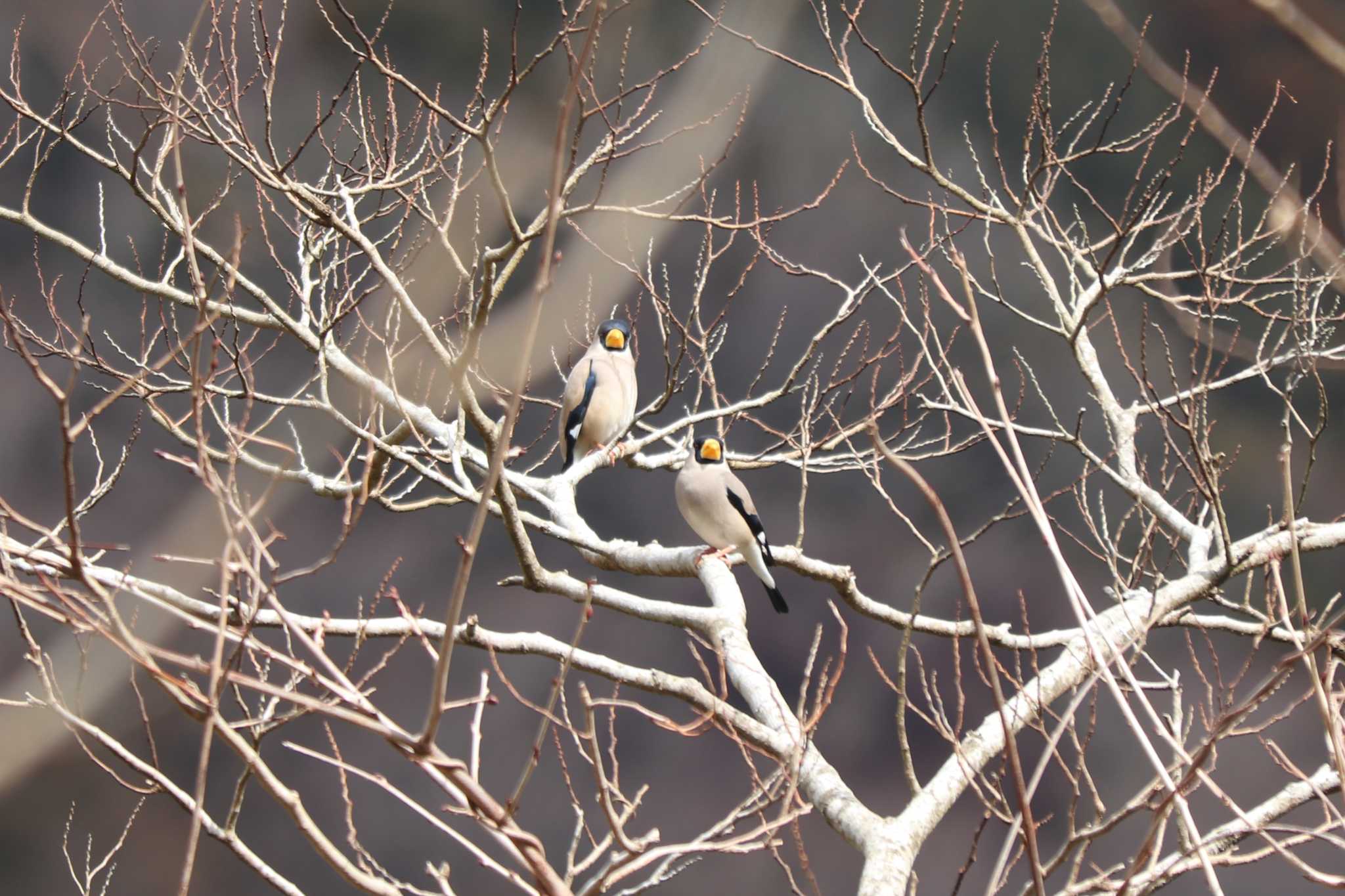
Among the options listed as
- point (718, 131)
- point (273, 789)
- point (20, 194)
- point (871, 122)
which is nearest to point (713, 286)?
point (718, 131)

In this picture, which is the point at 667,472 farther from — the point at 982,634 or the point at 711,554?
the point at 982,634

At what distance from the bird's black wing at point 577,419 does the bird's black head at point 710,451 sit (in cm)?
40

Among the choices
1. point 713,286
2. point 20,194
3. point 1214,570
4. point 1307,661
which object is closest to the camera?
point 1307,661

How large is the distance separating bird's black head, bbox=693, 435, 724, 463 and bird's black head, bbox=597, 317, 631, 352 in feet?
1.61

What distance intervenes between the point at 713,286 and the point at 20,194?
7.38 ft

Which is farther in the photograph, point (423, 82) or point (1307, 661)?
point (423, 82)

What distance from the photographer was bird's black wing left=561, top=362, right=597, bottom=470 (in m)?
2.88

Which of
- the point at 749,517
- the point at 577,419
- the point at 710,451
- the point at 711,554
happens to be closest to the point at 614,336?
the point at 577,419

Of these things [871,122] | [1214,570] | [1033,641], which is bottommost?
[1033,641]

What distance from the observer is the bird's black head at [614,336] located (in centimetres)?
298

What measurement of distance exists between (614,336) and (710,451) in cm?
56

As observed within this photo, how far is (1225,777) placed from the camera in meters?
3.41

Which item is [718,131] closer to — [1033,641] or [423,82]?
[423,82]

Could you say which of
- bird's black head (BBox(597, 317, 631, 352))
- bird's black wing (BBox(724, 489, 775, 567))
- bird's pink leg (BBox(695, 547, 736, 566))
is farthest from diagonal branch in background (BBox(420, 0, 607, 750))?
bird's black head (BBox(597, 317, 631, 352))
